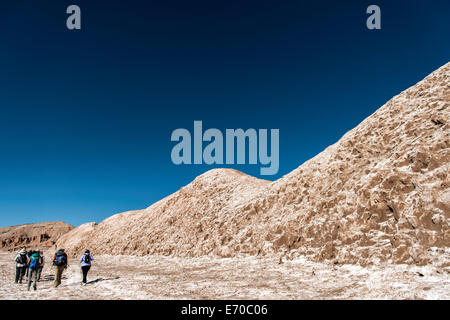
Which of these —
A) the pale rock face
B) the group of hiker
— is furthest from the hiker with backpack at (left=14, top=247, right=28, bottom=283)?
the pale rock face

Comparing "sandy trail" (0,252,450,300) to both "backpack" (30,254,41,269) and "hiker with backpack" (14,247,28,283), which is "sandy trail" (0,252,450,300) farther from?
"backpack" (30,254,41,269)

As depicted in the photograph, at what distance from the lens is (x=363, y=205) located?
17.7m

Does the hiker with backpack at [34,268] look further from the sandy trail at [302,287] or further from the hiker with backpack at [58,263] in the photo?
the hiker with backpack at [58,263]

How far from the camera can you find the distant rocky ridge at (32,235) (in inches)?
3457

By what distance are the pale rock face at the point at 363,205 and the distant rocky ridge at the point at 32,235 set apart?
245 ft

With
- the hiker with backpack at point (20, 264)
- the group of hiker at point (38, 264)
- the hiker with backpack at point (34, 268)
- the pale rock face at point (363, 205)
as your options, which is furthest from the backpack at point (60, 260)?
the pale rock face at point (363, 205)

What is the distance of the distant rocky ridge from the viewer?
288 ft

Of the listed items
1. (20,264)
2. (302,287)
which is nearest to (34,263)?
(20,264)

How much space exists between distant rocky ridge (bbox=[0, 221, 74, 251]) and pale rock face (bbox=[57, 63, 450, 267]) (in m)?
74.7

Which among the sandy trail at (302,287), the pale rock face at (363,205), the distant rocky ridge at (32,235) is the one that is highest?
the pale rock face at (363,205)
